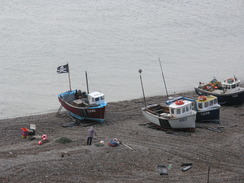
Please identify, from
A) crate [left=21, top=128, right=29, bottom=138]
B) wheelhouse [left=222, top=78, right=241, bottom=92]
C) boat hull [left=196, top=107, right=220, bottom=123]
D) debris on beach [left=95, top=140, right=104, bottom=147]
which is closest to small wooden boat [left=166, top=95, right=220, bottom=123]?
boat hull [left=196, top=107, right=220, bottom=123]

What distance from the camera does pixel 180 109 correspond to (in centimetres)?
2594

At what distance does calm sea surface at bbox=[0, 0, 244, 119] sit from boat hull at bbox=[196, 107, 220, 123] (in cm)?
1188

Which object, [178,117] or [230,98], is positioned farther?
[230,98]

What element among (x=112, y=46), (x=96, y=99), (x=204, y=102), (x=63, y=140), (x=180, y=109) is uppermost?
(x=112, y=46)

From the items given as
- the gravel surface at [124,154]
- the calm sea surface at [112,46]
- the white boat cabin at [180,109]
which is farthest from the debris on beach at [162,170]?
the calm sea surface at [112,46]

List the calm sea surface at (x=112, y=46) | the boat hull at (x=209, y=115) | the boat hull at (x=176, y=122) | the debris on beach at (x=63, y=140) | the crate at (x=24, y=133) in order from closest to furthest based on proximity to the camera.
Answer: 1. the debris on beach at (x=63, y=140)
2. the crate at (x=24, y=133)
3. the boat hull at (x=176, y=122)
4. the boat hull at (x=209, y=115)
5. the calm sea surface at (x=112, y=46)

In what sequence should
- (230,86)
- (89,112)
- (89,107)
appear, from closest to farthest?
1. (89,112)
2. (89,107)
3. (230,86)

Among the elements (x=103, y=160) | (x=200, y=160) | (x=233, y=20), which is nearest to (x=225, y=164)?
(x=200, y=160)

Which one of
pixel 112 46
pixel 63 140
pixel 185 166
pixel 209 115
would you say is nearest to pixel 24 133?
pixel 63 140

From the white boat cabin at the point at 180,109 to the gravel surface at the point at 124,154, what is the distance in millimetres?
1309

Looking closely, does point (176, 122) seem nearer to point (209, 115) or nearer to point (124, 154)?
point (209, 115)

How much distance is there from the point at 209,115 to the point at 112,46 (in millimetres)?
30355

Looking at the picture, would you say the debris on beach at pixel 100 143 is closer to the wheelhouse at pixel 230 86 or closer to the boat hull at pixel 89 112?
the boat hull at pixel 89 112

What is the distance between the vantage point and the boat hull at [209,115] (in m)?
28.2
